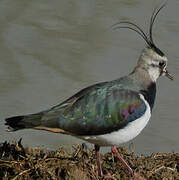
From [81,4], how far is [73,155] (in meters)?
6.37

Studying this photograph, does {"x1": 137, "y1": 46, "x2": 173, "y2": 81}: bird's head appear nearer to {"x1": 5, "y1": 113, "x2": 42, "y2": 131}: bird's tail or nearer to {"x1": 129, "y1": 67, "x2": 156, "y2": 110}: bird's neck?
{"x1": 129, "y1": 67, "x2": 156, "y2": 110}: bird's neck

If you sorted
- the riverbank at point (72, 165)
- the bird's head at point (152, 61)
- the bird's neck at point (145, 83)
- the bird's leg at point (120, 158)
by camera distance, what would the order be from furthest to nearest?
the bird's head at point (152, 61) → the bird's neck at point (145, 83) → the bird's leg at point (120, 158) → the riverbank at point (72, 165)

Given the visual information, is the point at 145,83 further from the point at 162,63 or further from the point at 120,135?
the point at 120,135

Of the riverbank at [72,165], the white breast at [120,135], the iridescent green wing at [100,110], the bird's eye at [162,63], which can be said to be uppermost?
the bird's eye at [162,63]

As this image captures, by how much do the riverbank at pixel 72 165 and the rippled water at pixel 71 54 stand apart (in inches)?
79.4

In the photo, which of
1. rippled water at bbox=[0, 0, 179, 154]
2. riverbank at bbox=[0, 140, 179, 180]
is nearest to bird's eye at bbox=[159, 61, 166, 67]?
riverbank at bbox=[0, 140, 179, 180]

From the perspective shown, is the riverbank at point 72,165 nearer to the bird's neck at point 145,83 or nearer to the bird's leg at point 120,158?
the bird's leg at point 120,158

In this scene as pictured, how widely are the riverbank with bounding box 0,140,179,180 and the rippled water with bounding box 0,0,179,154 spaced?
2.02 metres

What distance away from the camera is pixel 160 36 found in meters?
10.3

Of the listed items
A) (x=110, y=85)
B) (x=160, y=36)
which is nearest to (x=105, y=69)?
(x=160, y=36)

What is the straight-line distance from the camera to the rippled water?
27.9ft

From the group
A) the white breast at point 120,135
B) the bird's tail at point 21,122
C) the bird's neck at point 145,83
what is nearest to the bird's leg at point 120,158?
the white breast at point 120,135

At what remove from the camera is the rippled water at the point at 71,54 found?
8.49 metres

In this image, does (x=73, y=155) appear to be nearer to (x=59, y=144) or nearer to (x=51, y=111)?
(x=51, y=111)
